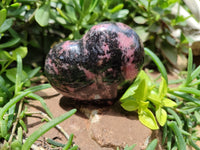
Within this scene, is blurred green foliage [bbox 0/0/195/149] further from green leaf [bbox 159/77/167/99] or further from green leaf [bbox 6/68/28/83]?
green leaf [bbox 159/77/167/99]

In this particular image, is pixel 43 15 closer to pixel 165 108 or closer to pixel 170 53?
pixel 165 108

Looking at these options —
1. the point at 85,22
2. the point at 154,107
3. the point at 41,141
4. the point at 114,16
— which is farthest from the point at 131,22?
the point at 41,141

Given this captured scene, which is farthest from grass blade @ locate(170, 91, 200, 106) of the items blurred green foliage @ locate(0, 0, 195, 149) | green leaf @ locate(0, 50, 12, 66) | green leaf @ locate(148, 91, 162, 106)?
green leaf @ locate(0, 50, 12, 66)

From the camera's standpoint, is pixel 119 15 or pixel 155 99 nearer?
pixel 155 99

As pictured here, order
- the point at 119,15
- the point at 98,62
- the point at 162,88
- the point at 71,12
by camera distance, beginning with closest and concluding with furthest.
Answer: the point at 98,62 → the point at 162,88 → the point at 71,12 → the point at 119,15

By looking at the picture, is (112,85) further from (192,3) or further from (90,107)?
(192,3)

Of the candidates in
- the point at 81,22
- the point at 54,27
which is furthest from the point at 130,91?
the point at 54,27

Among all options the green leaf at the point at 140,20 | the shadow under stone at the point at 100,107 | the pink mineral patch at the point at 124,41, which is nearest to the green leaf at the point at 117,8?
the green leaf at the point at 140,20
